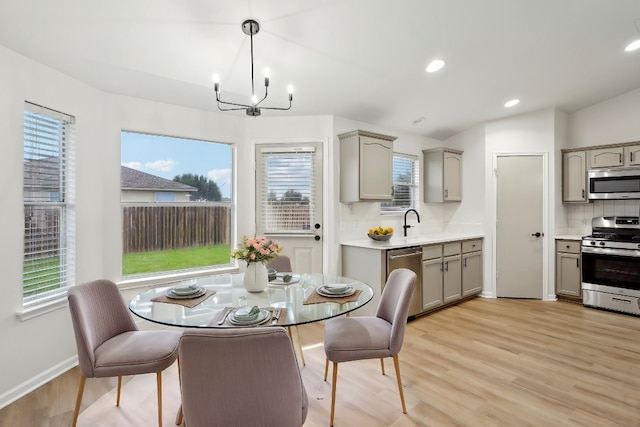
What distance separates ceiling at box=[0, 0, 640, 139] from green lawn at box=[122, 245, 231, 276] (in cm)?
151

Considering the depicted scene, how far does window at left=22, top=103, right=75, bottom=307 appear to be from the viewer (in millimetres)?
2561

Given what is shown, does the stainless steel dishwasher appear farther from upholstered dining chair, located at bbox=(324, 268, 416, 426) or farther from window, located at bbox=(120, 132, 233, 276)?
window, located at bbox=(120, 132, 233, 276)

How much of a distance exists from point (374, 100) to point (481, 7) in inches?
56.3

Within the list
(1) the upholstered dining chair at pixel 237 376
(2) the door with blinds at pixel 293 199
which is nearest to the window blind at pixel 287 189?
(2) the door with blinds at pixel 293 199

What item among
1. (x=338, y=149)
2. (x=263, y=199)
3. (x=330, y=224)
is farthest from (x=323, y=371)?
(x=338, y=149)

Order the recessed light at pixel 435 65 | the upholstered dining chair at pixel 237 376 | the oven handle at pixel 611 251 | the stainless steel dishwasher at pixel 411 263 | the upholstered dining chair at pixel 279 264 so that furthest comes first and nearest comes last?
the oven handle at pixel 611 251, the stainless steel dishwasher at pixel 411 263, the recessed light at pixel 435 65, the upholstered dining chair at pixel 279 264, the upholstered dining chair at pixel 237 376

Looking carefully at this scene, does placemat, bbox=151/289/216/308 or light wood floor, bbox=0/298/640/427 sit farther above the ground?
placemat, bbox=151/289/216/308

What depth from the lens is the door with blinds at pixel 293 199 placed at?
13.0 feet

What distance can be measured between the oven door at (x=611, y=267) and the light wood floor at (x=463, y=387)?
0.74 meters

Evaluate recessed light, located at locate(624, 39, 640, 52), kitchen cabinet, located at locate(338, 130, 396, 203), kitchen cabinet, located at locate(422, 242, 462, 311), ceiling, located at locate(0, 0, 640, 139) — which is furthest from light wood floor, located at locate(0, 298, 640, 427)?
recessed light, located at locate(624, 39, 640, 52)

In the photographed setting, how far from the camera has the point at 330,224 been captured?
3971mm

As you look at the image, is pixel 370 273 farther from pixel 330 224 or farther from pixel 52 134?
pixel 52 134

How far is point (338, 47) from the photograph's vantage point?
9.21 feet

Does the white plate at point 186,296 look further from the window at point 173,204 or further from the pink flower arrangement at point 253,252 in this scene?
the window at point 173,204
